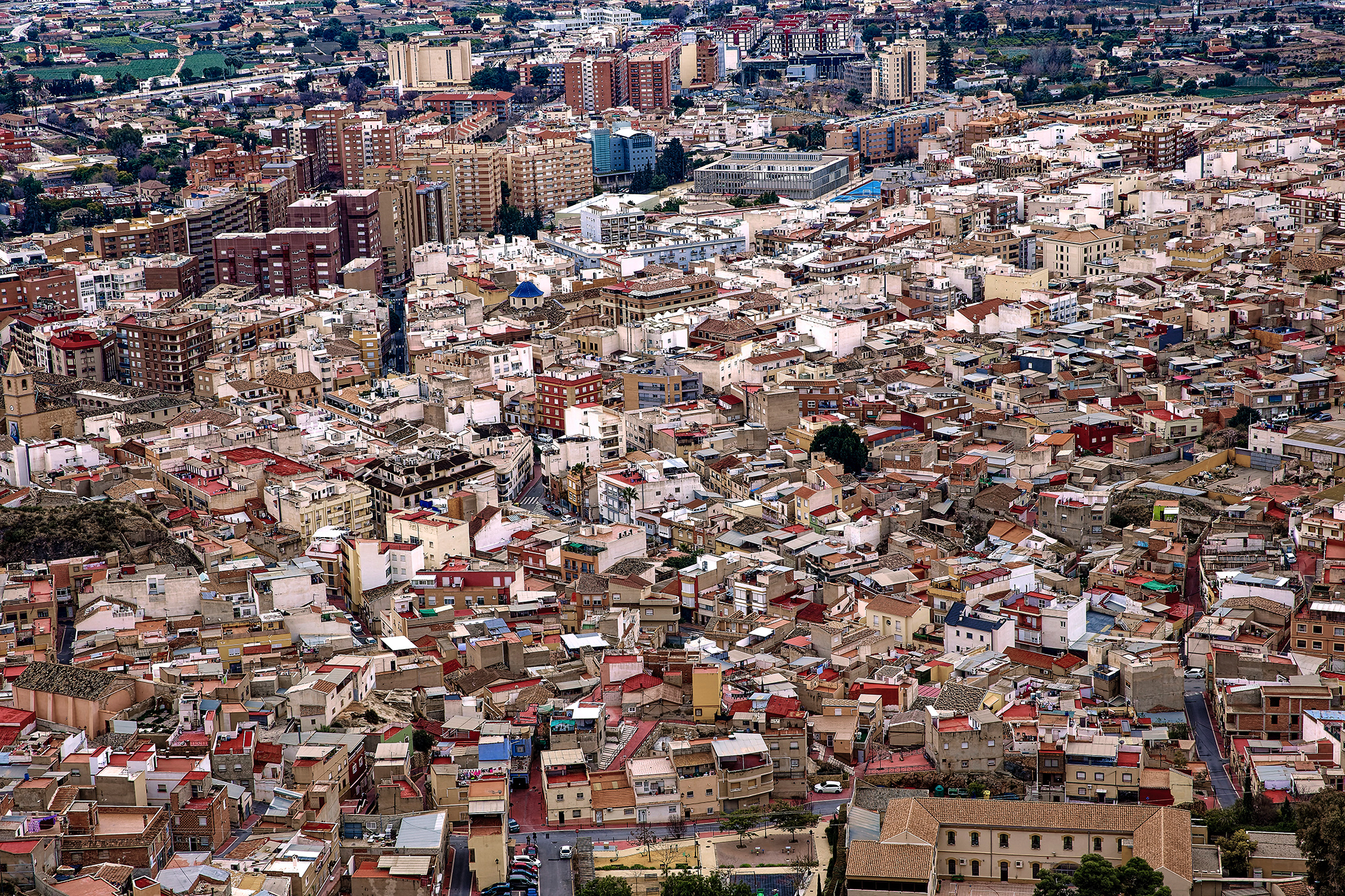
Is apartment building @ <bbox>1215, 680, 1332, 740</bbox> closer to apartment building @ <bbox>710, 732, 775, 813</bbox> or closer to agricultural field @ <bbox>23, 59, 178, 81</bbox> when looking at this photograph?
apartment building @ <bbox>710, 732, 775, 813</bbox>

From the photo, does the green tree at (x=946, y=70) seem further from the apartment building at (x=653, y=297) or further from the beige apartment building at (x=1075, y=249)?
the apartment building at (x=653, y=297)

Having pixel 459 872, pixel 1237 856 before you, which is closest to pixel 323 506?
pixel 459 872

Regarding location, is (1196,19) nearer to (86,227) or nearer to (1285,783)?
(86,227)

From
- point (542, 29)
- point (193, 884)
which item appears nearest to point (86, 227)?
point (193, 884)

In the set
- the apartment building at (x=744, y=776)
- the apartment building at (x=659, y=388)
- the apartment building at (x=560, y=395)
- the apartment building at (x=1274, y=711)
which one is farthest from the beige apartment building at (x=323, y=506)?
the apartment building at (x=1274, y=711)

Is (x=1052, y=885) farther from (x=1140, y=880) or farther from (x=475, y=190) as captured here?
(x=475, y=190)
